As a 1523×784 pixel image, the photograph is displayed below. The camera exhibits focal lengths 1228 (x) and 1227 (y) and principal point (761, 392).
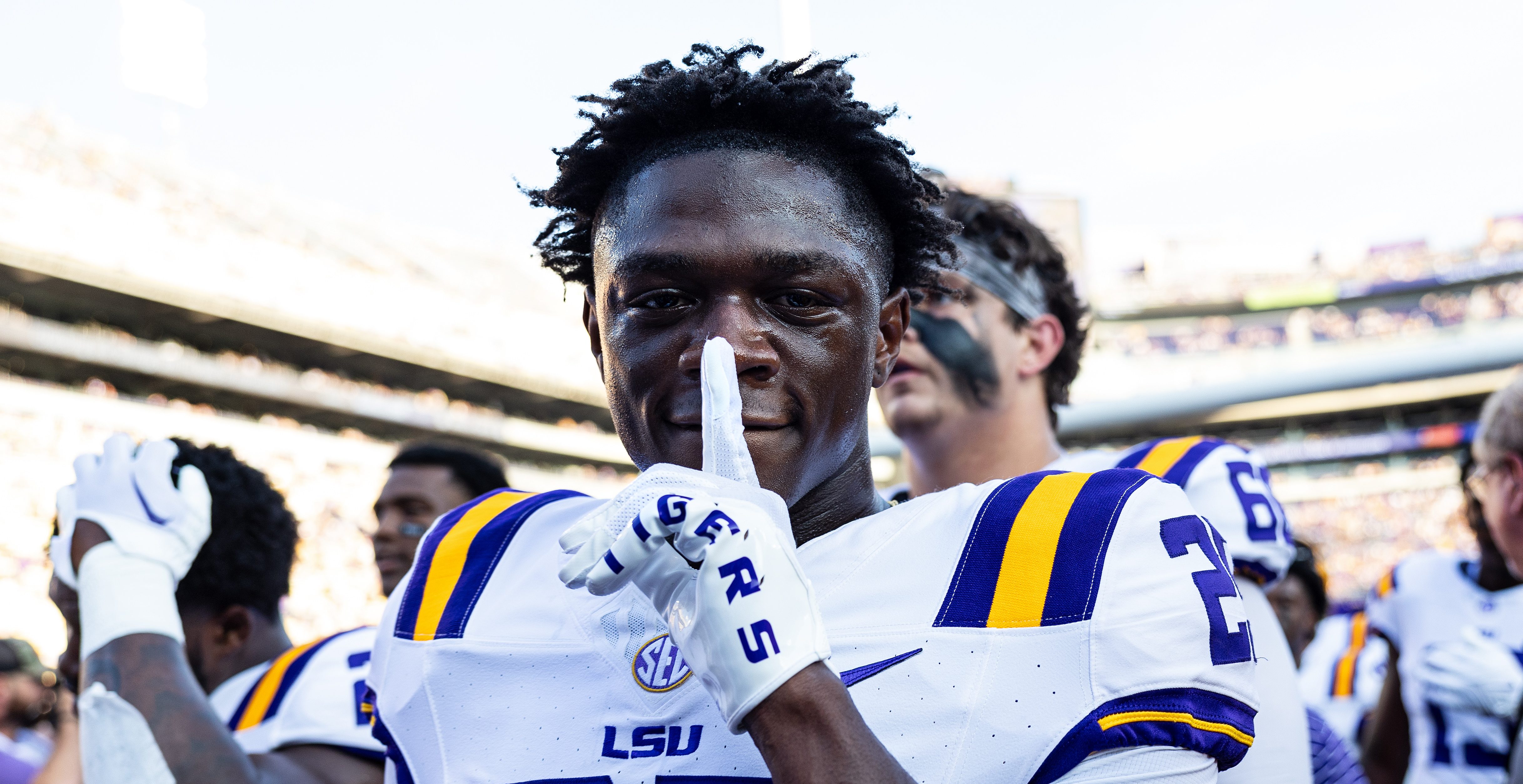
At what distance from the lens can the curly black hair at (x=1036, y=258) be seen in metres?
2.56

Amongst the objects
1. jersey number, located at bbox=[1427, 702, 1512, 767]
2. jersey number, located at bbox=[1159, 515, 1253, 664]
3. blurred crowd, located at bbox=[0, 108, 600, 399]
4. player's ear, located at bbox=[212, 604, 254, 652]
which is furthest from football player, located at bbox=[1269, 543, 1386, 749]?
blurred crowd, located at bbox=[0, 108, 600, 399]

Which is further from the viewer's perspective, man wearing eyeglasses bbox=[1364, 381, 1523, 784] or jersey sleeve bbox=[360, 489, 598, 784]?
man wearing eyeglasses bbox=[1364, 381, 1523, 784]

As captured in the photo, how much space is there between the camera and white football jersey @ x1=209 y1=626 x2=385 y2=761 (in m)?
2.20

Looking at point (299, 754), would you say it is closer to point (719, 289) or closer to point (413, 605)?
point (413, 605)

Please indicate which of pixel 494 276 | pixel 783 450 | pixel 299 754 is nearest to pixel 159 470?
pixel 299 754

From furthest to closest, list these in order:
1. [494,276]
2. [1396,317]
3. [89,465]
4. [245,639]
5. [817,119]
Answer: [1396,317], [494,276], [245,639], [89,465], [817,119]

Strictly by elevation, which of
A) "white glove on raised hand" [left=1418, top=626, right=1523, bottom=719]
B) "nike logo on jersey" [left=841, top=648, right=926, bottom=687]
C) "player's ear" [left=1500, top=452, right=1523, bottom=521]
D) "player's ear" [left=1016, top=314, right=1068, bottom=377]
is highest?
"player's ear" [left=1016, top=314, right=1068, bottom=377]

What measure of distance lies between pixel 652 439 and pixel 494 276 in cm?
2549

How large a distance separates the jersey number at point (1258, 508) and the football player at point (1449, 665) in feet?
4.35

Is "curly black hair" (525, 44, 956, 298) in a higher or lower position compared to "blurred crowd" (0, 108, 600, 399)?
lower

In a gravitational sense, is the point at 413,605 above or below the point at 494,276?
below

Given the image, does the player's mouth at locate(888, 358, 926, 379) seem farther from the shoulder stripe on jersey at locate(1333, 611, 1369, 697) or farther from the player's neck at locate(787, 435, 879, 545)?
the shoulder stripe on jersey at locate(1333, 611, 1369, 697)

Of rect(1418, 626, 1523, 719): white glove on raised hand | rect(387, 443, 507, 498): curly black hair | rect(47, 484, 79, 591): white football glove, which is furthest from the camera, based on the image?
rect(387, 443, 507, 498): curly black hair

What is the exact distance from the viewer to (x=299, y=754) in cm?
219
